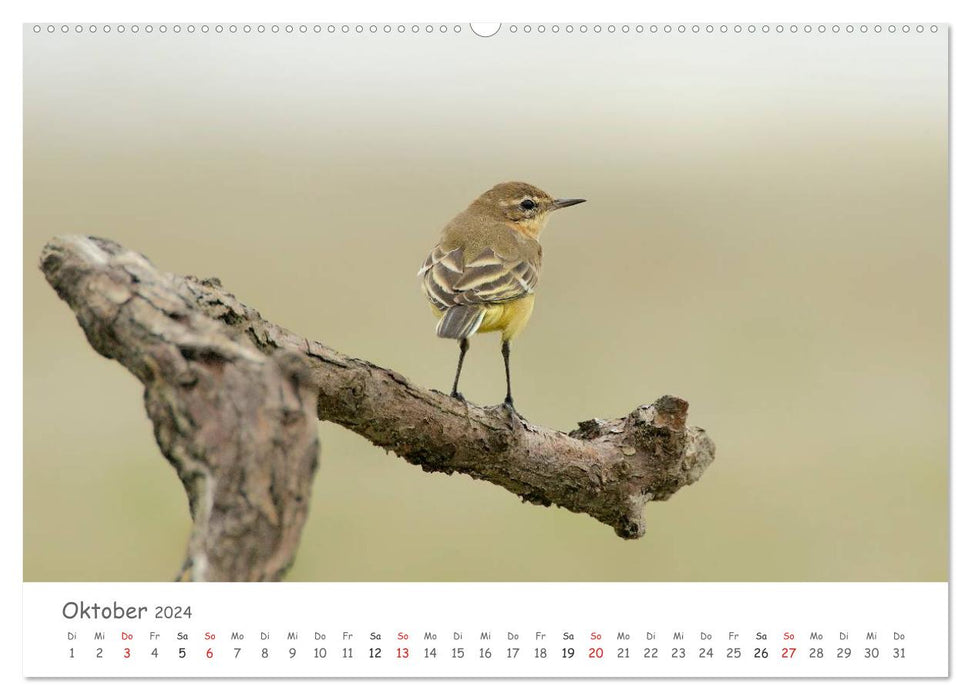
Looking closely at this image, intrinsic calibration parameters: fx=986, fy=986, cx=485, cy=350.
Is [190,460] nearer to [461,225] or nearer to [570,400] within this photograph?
[461,225]

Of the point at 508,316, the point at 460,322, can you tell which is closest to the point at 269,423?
the point at 460,322

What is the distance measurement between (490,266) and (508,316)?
0.90 feet

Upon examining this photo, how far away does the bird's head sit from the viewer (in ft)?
19.5

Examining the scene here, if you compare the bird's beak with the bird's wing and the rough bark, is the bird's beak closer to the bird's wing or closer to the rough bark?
the bird's wing

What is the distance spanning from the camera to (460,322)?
445 cm

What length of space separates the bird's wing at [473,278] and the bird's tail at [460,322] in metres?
0.04

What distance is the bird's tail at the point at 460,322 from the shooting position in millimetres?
4346
